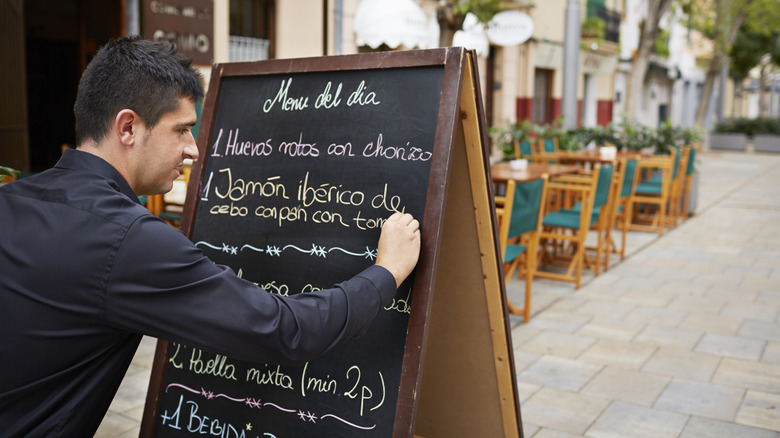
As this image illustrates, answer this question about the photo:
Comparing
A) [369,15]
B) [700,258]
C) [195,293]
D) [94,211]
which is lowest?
[700,258]

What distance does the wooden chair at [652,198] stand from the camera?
8555 mm

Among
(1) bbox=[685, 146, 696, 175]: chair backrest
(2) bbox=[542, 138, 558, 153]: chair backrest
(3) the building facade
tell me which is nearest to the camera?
(3) the building facade

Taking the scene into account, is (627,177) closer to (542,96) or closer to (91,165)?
(91,165)

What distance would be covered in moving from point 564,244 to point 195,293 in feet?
22.5

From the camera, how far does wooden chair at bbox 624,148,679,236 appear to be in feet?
28.1

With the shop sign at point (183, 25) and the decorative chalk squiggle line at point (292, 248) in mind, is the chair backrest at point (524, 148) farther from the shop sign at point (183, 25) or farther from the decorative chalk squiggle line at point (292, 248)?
the decorative chalk squiggle line at point (292, 248)

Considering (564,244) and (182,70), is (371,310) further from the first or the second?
(564,244)

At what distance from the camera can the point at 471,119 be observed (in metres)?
2.24

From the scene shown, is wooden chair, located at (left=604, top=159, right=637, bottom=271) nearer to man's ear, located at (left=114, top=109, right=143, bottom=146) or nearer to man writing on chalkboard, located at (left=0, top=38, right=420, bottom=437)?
man writing on chalkboard, located at (left=0, top=38, right=420, bottom=437)

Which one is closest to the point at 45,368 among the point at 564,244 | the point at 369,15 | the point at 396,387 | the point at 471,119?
the point at 396,387

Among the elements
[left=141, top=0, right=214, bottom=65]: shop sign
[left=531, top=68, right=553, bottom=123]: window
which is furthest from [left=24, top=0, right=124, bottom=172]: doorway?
[left=531, top=68, right=553, bottom=123]: window

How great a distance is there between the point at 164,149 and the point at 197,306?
0.41 metres

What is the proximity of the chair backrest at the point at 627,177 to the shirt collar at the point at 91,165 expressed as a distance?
619 cm

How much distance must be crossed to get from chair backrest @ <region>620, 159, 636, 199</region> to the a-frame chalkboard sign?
5.09m
